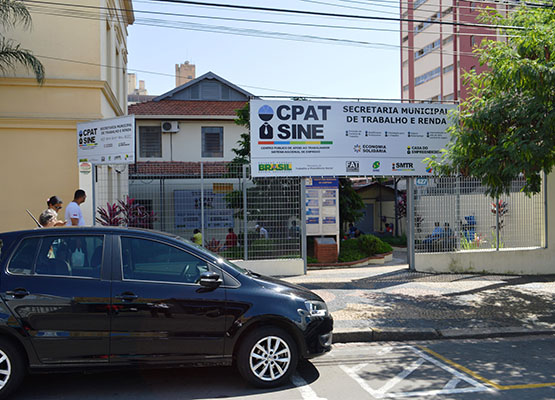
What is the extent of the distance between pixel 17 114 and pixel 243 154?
8.21 m

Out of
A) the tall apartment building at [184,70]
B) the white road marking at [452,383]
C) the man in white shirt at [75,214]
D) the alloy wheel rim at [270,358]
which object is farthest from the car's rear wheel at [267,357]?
the tall apartment building at [184,70]

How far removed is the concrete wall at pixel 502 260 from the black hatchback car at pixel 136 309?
7416mm

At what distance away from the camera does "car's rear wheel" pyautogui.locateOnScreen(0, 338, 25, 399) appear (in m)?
4.65

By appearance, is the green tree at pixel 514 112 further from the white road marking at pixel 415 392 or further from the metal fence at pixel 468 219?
the white road marking at pixel 415 392

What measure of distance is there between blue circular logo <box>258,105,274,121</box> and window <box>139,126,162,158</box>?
53.8ft

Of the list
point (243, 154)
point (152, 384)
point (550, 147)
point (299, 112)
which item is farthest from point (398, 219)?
point (152, 384)

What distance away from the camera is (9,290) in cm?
474

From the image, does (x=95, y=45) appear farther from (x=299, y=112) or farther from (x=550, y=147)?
(x=550, y=147)

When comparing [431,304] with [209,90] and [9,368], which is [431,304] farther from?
[209,90]

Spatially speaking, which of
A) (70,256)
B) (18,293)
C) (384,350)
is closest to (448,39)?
(384,350)

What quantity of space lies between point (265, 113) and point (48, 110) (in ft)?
17.0

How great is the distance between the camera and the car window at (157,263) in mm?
5008

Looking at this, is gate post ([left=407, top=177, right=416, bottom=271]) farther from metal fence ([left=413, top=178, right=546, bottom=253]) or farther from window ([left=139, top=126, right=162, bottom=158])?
window ([left=139, top=126, right=162, bottom=158])

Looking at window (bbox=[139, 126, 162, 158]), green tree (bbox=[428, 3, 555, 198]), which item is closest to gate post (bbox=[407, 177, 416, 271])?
green tree (bbox=[428, 3, 555, 198])
